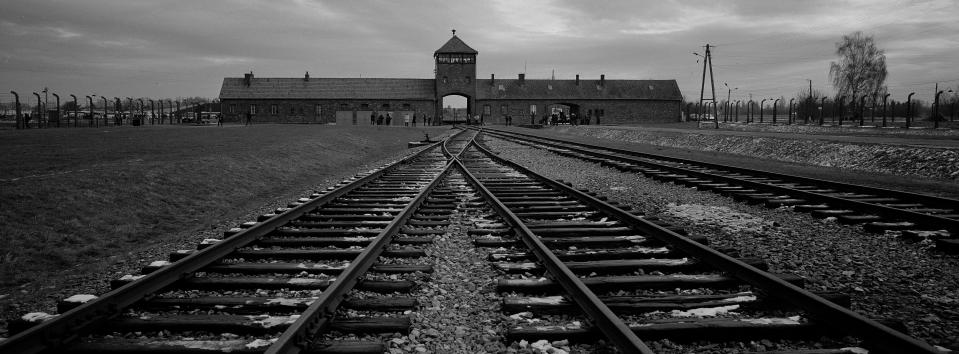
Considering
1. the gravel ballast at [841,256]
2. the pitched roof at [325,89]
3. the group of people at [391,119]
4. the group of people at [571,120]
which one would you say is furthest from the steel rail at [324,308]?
the pitched roof at [325,89]

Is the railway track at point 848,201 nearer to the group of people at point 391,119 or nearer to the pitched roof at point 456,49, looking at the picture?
the group of people at point 391,119

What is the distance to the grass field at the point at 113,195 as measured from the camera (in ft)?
19.1

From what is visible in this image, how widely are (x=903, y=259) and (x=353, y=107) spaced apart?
236 ft

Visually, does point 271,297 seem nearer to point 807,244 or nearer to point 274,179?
point 807,244

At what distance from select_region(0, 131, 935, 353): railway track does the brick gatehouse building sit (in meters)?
66.0

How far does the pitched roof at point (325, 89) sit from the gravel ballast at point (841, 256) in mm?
67603

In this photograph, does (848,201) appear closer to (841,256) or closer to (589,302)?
(841,256)

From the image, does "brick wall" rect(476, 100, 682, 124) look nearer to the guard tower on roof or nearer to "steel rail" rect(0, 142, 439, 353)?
the guard tower on roof

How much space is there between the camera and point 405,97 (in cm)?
7419

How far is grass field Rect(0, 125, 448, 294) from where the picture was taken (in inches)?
229

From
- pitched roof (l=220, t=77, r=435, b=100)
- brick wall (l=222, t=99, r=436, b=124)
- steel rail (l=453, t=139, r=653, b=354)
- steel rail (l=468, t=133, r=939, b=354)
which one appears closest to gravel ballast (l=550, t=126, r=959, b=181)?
steel rail (l=468, t=133, r=939, b=354)

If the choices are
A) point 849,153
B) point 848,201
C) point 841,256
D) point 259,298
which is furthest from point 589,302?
point 849,153

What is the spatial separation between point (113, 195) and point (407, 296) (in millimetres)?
6532

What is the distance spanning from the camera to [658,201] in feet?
29.0
